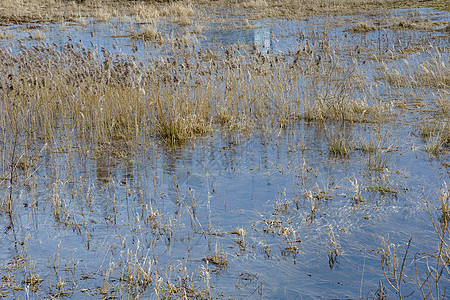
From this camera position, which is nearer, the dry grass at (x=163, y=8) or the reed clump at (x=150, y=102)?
the reed clump at (x=150, y=102)

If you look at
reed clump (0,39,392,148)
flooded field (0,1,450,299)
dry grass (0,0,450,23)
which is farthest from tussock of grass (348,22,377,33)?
reed clump (0,39,392,148)

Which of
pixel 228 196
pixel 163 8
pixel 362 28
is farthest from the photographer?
pixel 163 8

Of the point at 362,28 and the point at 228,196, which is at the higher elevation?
the point at 362,28

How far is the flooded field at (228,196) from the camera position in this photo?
3662mm

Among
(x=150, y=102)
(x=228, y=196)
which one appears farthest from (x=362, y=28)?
(x=228, y=196)

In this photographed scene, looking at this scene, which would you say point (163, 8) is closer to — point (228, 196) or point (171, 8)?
point (171, 8)

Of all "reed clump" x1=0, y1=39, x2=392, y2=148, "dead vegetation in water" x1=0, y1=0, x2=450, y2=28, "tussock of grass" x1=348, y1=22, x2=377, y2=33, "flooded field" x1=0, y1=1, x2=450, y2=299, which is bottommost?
"flooded field" x1=0, y1=1, x2=450, y2=299

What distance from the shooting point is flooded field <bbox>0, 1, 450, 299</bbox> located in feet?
12.0

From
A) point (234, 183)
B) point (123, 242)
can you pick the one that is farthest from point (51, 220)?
point (234, 183)

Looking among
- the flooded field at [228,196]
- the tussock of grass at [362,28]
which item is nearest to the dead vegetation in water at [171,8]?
the tussock of grass at [362,28]

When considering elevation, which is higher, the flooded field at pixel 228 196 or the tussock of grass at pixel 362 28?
the tussock of grass at pixel 362 28

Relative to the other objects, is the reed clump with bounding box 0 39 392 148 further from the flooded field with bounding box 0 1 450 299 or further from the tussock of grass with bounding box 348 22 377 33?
the tussock of grass with bounding box 348 22 377 33

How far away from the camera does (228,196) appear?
5387mm

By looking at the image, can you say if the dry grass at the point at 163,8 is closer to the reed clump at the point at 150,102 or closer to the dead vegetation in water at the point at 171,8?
the dead vegetation in water at the point at 171,8
